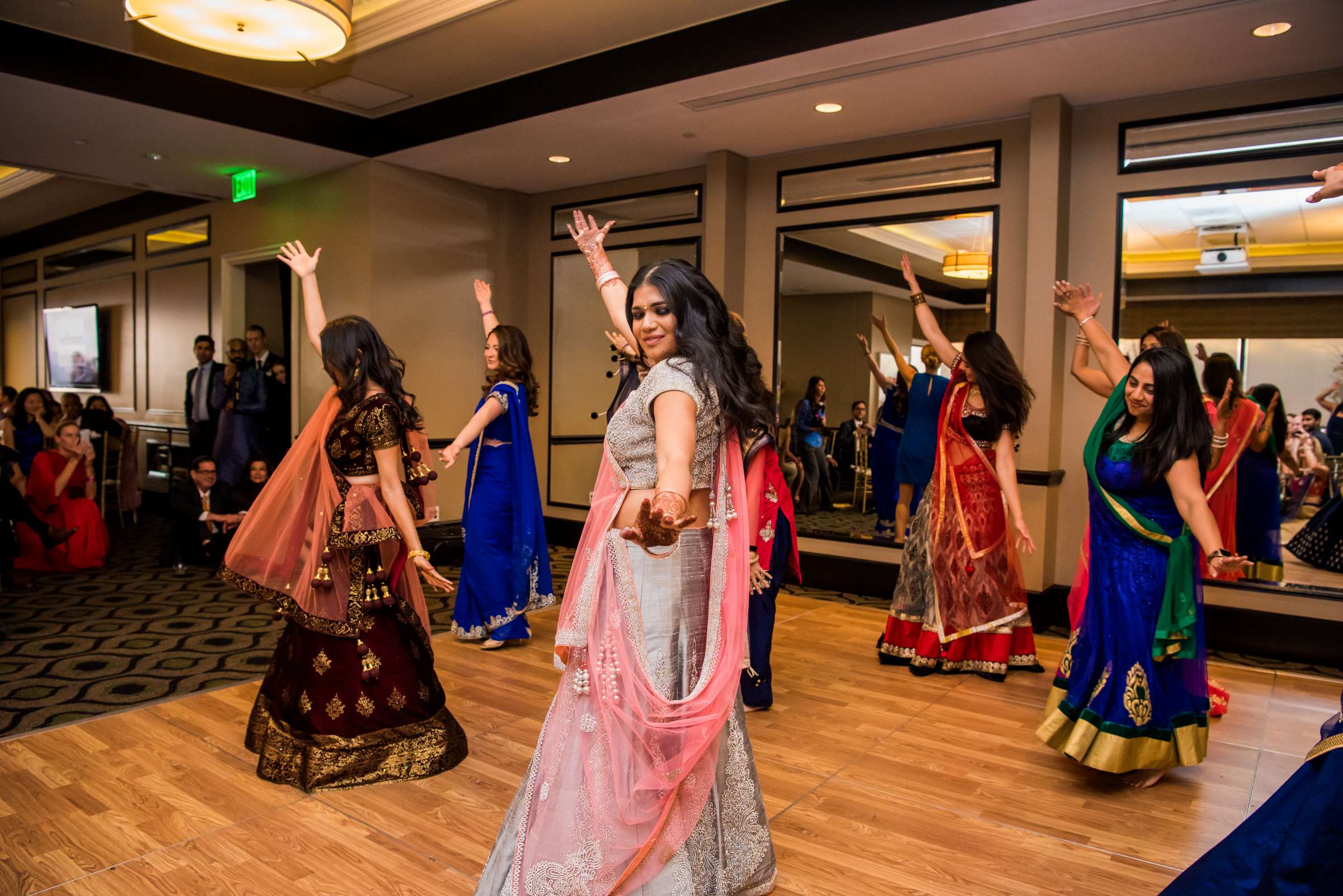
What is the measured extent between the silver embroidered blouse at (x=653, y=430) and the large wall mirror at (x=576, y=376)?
5.47 m

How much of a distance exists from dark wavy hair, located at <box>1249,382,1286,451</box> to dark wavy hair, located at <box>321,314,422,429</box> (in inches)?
168

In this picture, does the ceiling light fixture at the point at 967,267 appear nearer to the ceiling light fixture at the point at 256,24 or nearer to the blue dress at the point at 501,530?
the blue dress at the point at 501,530

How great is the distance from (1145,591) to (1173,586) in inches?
3.6

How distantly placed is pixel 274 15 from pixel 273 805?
3.06m

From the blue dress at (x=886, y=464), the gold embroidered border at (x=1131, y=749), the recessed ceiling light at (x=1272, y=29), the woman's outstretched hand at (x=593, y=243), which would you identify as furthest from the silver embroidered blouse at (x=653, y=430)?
the blue dress at (x=886, y=464)

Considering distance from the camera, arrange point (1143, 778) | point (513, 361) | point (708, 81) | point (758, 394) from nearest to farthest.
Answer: point (758, 394), point (1143, 778), point (513, 361), point (708, 81)

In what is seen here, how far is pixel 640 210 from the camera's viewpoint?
7.10 meters

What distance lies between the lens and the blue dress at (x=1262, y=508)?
4758mm

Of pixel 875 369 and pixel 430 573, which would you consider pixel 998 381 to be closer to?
pixel 875 369

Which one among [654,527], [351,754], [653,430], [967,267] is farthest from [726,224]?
[654,527]

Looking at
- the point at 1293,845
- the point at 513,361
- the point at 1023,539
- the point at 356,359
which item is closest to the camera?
the point at 1293,845

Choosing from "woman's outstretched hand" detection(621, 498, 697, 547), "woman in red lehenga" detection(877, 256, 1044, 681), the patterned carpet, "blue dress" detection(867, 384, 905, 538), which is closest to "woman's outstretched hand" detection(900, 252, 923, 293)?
"woman in red lehenga" detection(877, 256, 1044, 681)

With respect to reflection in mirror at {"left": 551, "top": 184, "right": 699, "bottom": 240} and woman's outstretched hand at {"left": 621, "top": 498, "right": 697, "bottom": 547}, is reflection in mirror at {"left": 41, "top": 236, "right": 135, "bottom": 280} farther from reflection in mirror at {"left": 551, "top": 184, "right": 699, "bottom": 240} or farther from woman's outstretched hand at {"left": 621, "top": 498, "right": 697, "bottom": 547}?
woman's outstretched hand at {"left": 621, "top": 498, "right": 697, "bottom": 547}

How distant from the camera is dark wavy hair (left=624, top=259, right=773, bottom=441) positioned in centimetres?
192
